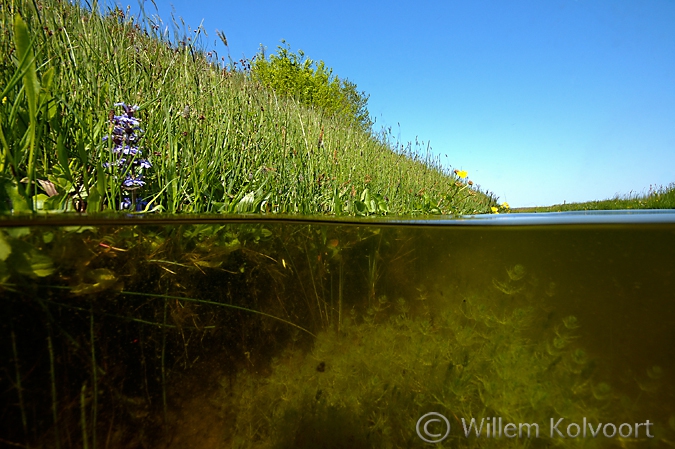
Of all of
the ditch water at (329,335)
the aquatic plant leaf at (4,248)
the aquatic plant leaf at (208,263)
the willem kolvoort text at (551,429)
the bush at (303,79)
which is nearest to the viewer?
the aquatic plant leaf at (4,248)

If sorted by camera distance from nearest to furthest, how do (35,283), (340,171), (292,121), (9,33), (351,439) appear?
(35,283), (351,439), (9,33), (340,171), (292,121)

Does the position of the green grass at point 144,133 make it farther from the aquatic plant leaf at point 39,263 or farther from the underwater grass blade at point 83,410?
the underwater grass blade at point 83,410

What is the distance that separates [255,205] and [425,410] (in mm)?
1725

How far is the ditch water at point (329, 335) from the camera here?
1.11m

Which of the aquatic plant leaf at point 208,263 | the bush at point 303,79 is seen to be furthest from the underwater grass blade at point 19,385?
the bush at point 303,79

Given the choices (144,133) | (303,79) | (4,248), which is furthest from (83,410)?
(303,79)

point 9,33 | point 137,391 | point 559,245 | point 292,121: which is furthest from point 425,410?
point 292,121

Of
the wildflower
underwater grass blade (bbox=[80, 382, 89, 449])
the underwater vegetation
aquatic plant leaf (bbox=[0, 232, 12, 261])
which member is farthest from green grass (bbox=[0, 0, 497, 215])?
the underwater vegetation

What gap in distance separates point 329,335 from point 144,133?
5.66ft

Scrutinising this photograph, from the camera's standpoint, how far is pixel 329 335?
1.64 meters

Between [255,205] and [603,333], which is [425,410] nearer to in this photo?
[603,333]

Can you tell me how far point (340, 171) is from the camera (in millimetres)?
4285

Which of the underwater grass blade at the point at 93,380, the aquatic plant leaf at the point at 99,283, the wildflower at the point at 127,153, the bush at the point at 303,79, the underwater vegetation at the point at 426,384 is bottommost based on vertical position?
the underwater vegetation at the point at 426,384

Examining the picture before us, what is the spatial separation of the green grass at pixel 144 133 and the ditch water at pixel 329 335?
562 millimetres
